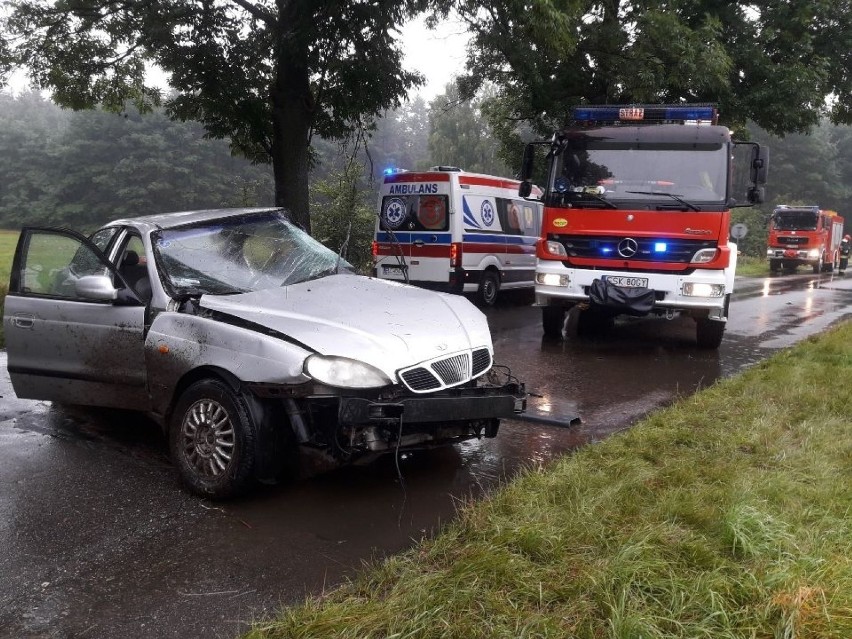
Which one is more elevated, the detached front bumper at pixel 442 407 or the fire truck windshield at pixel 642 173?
the fire truck windshield at pixel 642 173

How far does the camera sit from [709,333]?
9328 millimetres

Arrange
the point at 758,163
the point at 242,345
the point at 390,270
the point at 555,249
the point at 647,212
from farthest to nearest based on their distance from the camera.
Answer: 1. the point at 390,270
2. the point at 555,249
3. the point at 758,163
4. the point at 647,212
5. the point at 242,345

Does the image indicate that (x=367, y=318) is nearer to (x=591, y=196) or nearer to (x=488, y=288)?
(x=591, y=196)

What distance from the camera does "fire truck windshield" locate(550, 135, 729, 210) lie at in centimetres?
862

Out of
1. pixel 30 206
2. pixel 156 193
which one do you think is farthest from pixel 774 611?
pixel 30 206

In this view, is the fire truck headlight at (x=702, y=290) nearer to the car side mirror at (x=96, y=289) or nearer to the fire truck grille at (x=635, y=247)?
the fire truck grille at (x=635, y=247)

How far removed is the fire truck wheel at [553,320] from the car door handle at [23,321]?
625cm

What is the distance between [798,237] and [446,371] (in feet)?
95.7

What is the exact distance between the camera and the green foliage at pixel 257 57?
11.0 metres

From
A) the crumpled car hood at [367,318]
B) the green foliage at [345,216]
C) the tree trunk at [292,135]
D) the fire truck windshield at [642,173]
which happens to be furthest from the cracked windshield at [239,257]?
the green foliage at [345,216]

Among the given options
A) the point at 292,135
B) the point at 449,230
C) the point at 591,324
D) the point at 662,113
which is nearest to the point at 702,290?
the point at 662,113

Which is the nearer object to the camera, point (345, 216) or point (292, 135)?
point (292, 135)

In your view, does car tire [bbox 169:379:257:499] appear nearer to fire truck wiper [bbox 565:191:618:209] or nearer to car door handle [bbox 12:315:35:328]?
car door handle [bbox 12:315:35:328]

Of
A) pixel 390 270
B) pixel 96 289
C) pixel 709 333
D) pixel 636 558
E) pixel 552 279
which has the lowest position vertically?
pixel 636 558
